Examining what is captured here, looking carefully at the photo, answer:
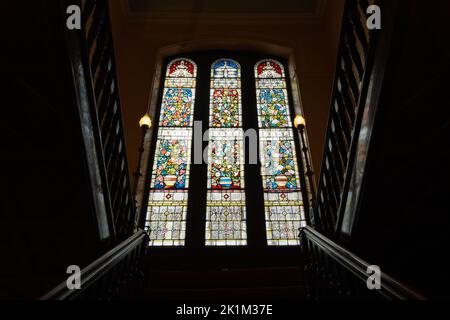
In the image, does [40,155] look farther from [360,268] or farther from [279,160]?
[279,160]

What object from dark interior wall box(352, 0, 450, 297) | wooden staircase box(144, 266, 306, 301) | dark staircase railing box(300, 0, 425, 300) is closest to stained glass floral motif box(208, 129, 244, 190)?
wooden staircase box(144, 266, 306, 301)

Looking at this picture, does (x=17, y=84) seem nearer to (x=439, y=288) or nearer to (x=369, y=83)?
(x=369, y=83)

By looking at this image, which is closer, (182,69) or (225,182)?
(225,182)

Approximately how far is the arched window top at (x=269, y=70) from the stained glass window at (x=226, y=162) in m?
0.46

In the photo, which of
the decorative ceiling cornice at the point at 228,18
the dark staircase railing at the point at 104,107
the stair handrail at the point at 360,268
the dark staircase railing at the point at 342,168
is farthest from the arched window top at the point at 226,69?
the stair handrail at the point at 360,268

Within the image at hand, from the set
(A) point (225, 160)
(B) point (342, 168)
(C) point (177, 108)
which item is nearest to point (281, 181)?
(A) point (225, 160)

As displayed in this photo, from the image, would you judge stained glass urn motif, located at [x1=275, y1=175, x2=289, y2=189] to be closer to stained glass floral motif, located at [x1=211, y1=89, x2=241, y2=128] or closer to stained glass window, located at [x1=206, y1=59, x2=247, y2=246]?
stained glass window, located at [x1=206, y1=59, x2=247, y2=246]

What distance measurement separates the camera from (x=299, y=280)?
4613mm

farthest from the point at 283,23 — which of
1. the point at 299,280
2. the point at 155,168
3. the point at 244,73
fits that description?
the point at 299,280

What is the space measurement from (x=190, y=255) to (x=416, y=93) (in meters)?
4.15

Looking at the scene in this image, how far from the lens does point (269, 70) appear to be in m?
9.18

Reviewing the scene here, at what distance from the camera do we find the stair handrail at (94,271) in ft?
6.59

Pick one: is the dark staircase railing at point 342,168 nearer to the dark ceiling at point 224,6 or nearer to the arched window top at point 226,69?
the arched window top at point 226,69

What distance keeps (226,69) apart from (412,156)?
6288 millimetres
